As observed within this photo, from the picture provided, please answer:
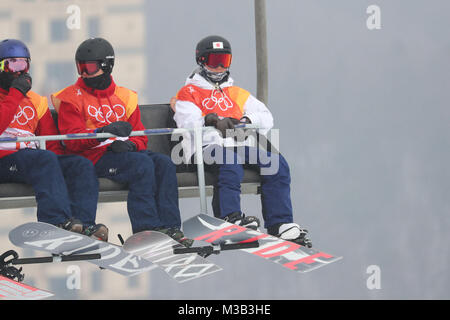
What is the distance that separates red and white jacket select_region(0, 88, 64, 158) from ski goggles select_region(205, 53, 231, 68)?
3.32ft

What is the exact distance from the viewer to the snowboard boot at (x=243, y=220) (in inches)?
213

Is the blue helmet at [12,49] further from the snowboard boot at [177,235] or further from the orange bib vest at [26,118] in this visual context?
the snowboard boot at [177,235]

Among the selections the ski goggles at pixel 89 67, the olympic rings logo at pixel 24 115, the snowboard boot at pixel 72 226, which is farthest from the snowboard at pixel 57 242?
the ski goggles at pixel 89 67

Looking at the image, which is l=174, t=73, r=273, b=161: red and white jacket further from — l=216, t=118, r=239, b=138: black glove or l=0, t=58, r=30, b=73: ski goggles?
l=0, t=58, r=30, b=73: ski goggles

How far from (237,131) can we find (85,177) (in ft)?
3.11

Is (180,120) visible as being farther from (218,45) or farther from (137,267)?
(137,267)

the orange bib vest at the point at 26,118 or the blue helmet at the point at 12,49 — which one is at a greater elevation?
the blue helmet at the point at 12,49

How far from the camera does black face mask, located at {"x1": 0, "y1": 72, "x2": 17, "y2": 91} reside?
5660 mm

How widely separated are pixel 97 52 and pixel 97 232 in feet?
3.54

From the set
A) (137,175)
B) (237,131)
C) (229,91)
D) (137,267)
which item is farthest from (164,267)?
(229,91)

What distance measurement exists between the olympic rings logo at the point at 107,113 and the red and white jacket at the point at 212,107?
14.1 inches

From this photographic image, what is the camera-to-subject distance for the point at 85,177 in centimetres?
544

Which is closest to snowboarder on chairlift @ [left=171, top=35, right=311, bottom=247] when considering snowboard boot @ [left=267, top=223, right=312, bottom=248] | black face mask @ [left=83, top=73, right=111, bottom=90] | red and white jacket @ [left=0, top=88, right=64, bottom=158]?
snowboard boot @ [left=267, top=223, right=312, bottom=248]

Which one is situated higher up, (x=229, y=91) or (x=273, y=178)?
(x=229, y=91)
